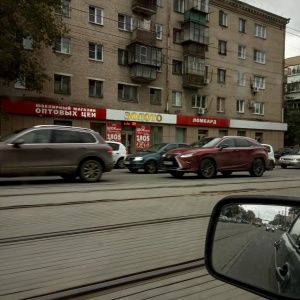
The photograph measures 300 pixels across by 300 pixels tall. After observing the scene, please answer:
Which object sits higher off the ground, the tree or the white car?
the tree

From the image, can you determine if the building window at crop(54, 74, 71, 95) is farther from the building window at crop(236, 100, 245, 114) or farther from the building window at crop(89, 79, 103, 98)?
the building window at crop(236, 100, 245, 114)

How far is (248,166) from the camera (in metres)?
14.9

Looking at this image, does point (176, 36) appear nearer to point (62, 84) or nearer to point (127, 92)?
point (127, 92)

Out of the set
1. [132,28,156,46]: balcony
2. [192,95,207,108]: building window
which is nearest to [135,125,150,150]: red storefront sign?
[192,95,207,108]: building window

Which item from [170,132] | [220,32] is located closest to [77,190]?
[170,132]

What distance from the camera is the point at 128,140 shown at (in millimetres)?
30750

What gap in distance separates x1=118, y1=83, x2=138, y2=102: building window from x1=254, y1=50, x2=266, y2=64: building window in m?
16.3

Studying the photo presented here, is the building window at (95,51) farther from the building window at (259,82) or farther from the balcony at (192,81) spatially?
the building window at (259,82)

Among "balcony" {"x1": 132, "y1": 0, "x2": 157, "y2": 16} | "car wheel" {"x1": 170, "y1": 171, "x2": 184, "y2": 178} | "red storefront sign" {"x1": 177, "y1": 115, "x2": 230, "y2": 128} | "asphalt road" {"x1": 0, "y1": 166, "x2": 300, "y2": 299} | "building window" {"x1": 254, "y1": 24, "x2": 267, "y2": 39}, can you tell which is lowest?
"asphalt road" {"x1": 0, "y1": 166, "x2": 300, "y2": 299}

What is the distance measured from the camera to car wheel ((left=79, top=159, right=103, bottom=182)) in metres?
11.6

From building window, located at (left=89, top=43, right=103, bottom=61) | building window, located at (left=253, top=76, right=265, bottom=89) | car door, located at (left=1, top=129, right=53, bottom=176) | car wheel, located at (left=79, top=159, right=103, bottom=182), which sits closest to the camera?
car door, located at (left=1, top=129, right=53, bottom=176)

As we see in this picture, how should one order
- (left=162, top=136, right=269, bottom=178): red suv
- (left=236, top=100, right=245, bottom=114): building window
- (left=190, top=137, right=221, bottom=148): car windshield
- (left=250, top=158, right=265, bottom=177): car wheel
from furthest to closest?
1. (left=236, top=100, right=245, bottom=114): building window
2. (left=250, top=158, right=265, bottom=177): car wheel
3. (left=190, top=137, right=221, bottom=148): car windshield
4. (left=162, top=136, right=269, bottom=178): red suv

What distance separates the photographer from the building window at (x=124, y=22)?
30.0 metres

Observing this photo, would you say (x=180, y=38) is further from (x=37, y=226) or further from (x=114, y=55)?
(x=37, y=226)
